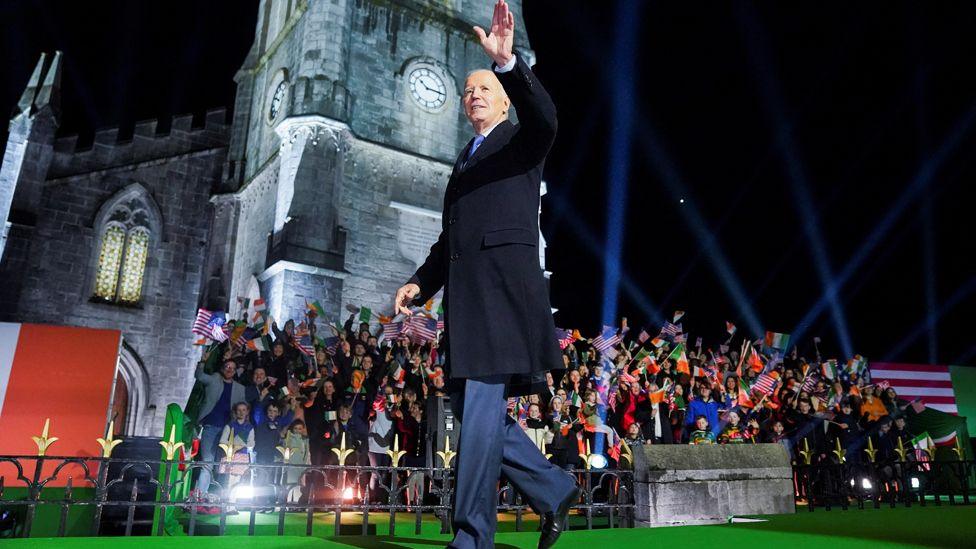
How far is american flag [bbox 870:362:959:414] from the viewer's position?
1645 centimetres

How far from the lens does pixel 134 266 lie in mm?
20547

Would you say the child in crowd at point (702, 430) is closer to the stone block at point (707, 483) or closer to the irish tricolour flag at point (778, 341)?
the stone block at point (707, 483)

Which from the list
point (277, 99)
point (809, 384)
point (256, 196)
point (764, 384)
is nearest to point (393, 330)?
point (764, 384)

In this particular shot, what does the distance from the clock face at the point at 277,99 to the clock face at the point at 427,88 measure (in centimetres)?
445

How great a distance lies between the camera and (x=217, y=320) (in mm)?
13422

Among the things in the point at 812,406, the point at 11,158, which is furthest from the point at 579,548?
the point at 11,158

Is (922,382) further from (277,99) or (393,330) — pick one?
(277,99)

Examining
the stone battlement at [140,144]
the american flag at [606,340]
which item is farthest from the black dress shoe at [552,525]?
the stone battlement at [140,144]

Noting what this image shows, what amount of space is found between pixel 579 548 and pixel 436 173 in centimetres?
1870

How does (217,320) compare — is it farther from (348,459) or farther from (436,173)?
(436,173)

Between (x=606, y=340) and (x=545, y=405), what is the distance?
3478mm

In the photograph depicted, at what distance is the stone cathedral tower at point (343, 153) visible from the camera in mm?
17922

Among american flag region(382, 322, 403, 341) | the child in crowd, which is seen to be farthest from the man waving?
american flag region(382, 322, 403, 341)

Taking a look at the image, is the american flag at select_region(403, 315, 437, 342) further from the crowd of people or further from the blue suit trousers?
the blue suit trousers
